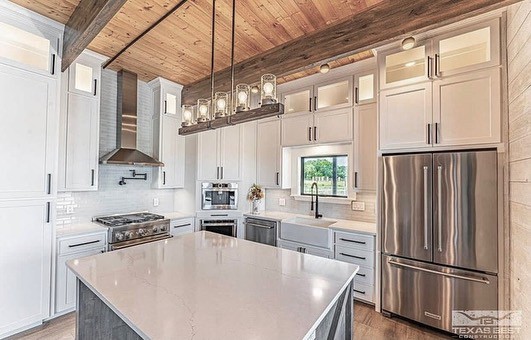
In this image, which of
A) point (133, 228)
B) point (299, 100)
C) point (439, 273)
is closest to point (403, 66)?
point (299, 100)

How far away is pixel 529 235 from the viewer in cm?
171

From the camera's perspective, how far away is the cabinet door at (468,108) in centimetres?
219

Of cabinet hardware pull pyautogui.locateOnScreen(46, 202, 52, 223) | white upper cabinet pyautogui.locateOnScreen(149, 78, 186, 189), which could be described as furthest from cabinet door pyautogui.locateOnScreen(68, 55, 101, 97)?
cabinet hardware pull pyautogui.locateOnScreen(46, 202, 52, 223)

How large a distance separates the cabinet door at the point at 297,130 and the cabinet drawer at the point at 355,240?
1.41 m

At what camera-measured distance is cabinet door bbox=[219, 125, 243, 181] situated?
4.03 metres

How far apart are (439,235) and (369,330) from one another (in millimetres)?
1176

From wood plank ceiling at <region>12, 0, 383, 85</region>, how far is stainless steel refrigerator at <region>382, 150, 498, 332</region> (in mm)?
1639

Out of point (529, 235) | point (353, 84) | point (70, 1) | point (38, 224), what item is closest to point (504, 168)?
point (529, 235)

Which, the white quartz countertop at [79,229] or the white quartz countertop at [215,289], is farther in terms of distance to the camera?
the white quartz countertop at [79,229]

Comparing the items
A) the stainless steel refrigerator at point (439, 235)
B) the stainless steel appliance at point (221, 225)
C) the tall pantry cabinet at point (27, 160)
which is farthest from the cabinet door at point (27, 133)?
the stainless steel refrigerator at point (439, 235)

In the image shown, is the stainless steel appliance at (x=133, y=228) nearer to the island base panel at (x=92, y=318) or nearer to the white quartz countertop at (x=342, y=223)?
the white quartz countertop at (x=342, y=223)

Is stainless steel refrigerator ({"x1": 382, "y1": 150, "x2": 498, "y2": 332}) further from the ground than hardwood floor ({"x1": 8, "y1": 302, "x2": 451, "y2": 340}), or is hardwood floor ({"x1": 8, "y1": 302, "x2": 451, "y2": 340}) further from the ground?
stainless steel refrigerator ({"x1": 382, "y1": 150, "x2": 498, "y2": 332})

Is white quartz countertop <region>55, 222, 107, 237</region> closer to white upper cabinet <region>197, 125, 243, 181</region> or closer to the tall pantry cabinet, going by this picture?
the tall pantry cabinet

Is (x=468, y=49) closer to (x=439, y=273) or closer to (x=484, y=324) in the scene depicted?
(x=439, y=273)
